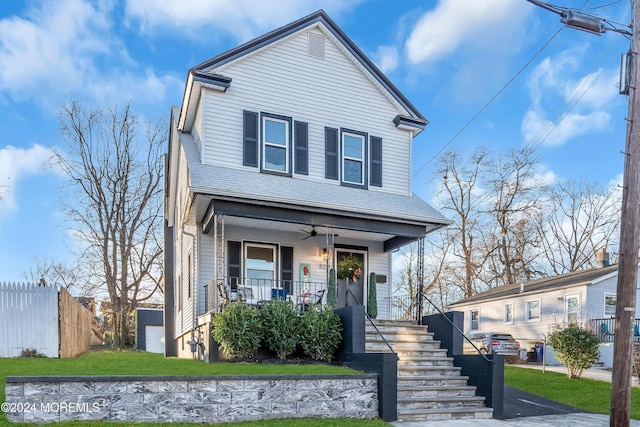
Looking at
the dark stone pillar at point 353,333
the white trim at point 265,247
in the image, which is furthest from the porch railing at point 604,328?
the dark stone pillar at point 353,333

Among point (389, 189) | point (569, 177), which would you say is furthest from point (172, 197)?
point (569, 177)

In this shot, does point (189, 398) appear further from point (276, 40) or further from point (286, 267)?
point (276, 40)

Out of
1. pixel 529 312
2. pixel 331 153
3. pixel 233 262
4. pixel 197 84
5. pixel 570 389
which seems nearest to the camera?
pixel 197 84

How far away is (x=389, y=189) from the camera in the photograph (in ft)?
44.8

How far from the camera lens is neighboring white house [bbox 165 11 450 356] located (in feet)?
37.1

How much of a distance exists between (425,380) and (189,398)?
4.37 meters

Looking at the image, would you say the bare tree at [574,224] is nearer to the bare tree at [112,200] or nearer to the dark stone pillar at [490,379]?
the bare tree at [112,200]

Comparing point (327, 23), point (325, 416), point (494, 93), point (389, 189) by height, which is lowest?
point (325, 416)

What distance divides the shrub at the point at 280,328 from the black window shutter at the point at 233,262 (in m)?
2.50

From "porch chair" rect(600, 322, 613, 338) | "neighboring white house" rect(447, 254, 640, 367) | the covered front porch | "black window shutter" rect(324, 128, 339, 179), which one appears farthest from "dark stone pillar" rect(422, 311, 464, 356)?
"porch chair" rect(600, 322, 613, 338)

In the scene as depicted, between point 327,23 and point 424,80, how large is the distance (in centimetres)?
644

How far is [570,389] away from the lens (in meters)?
11.9

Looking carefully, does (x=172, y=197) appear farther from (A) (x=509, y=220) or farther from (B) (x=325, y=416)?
(A) (x=509, y=220)

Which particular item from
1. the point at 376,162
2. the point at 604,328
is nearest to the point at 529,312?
the point at 604,328
